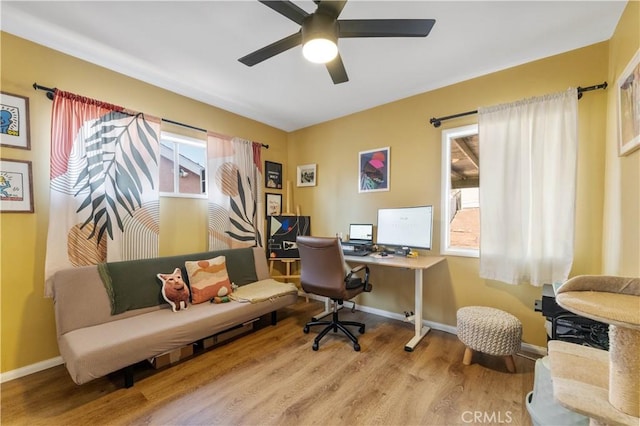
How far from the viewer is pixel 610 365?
0.82 meters

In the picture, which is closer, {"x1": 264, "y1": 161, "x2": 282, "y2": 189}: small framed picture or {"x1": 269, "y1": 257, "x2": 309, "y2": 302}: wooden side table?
{"x1": 269, "y1": 257, "x2": 309, "y2": 302}: wooden side table

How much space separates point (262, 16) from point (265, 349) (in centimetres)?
270

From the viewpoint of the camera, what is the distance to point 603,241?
1.97m

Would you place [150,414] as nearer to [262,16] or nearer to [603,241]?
[262,16]

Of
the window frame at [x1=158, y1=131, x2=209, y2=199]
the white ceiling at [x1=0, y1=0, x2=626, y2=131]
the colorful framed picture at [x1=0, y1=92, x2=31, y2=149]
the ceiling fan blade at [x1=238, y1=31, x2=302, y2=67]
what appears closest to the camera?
the ceiling fan blade at [x1=238, y1=31, x2=302, y2=67]

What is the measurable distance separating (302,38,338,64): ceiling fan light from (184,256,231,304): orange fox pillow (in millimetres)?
2116

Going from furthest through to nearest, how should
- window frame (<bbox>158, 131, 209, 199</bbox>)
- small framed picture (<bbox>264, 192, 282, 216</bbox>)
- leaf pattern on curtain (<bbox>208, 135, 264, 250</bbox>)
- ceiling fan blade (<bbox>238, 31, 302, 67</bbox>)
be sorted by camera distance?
small framed picture (<bbox>264, 192, 282, 216</bbox>)
leaf pattern on curtain (<bbox>208, 135, 264, 250</bbox>)
window frame (<bbox>158, 131, 209, 199</bbox>)
ceiling fan blade (<bbox>238, 31, 302, 67</bbox>)

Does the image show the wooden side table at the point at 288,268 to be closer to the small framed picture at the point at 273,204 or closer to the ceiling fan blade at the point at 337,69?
the small framed picture at the point at 273,204

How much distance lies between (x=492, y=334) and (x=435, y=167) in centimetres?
165

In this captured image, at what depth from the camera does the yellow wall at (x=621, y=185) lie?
1.46 metres

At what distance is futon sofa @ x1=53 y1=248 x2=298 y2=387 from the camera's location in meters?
1.67

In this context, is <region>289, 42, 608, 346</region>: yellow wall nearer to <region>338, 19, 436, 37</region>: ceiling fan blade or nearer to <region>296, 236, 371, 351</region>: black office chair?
<region>296, 236, 371, 351</region>: black office chair

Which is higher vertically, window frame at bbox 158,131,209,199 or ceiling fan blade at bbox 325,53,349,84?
ceiling fan blade at bbox 325,53,349,84

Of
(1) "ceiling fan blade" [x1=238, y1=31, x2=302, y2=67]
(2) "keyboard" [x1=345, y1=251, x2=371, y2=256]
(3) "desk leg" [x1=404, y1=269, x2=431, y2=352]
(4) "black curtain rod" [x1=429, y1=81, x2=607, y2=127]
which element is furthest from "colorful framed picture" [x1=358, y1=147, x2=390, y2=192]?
(1) "ceiling fan blade" [x1=238, y1=31, x2=302, y2=67]
